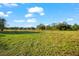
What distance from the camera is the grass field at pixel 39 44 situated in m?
2.66

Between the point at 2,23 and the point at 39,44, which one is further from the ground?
the point at 2,23

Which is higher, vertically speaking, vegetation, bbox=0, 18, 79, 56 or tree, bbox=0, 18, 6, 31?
tree, bbox=0, 18, 6, 31

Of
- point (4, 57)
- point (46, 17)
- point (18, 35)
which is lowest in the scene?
point (4, 57)

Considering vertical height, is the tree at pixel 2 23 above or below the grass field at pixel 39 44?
above

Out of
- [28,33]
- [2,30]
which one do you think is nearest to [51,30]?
[28,33]

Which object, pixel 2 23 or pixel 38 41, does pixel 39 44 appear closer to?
pixel 38 41

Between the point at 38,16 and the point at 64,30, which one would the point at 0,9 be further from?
the point at 64,30

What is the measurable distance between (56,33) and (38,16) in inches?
10.0

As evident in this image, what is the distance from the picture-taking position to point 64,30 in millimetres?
2734

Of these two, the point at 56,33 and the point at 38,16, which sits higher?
the point at 38,16

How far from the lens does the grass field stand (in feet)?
8.71

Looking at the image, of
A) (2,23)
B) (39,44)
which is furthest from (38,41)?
(2,23)

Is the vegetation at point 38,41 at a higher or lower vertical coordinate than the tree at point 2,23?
lower

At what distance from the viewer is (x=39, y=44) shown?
8.79ft
